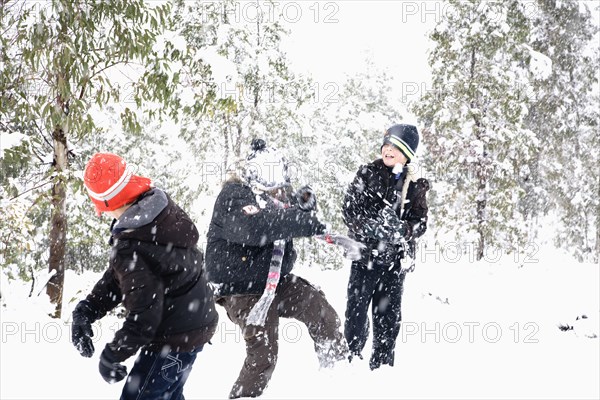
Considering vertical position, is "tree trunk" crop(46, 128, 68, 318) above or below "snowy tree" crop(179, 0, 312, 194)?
below

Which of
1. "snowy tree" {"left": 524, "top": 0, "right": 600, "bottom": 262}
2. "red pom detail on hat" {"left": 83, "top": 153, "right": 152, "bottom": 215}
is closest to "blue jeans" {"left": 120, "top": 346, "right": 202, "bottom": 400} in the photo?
"red pom detail on hat" {"left": 83, "top": 153, "right": 152, "bottom": 215}

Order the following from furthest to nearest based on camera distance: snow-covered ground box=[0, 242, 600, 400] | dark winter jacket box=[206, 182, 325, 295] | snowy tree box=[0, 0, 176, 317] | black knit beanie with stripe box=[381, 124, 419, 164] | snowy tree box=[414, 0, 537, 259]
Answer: snowy tree box=[414, 0, 537, 259] < snowy tree box=[0, 0, 176, 317] < black knit beanie with stripe box=[381, 124, 419, 164] < snow-covered ground box=[0, 242, 600, 400] < dark winter jacket box=[206, 182, 325, 295]

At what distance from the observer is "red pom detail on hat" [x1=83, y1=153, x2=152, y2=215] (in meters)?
2.81

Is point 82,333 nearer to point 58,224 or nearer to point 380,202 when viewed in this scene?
point 380,202

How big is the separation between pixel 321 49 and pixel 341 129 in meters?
16.8

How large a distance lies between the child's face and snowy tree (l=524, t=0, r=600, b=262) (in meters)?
13.1

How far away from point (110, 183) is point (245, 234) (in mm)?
1203

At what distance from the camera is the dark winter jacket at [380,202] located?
4656mm

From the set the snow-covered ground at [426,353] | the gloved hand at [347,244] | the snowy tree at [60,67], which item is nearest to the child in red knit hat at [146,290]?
the snow-covered ground at [426,353]

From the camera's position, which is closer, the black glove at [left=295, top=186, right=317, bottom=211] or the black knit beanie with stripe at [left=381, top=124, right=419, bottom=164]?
the black glove at [left=295, top=186, right=317, bottom=211]

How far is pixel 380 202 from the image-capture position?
4719mm

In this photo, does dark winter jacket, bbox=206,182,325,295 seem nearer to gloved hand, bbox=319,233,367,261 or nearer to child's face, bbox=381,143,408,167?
gloved hand, bbox=319,233,367,261

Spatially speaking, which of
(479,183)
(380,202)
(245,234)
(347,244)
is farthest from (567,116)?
(245,234)

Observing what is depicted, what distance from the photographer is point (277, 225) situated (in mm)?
3854
